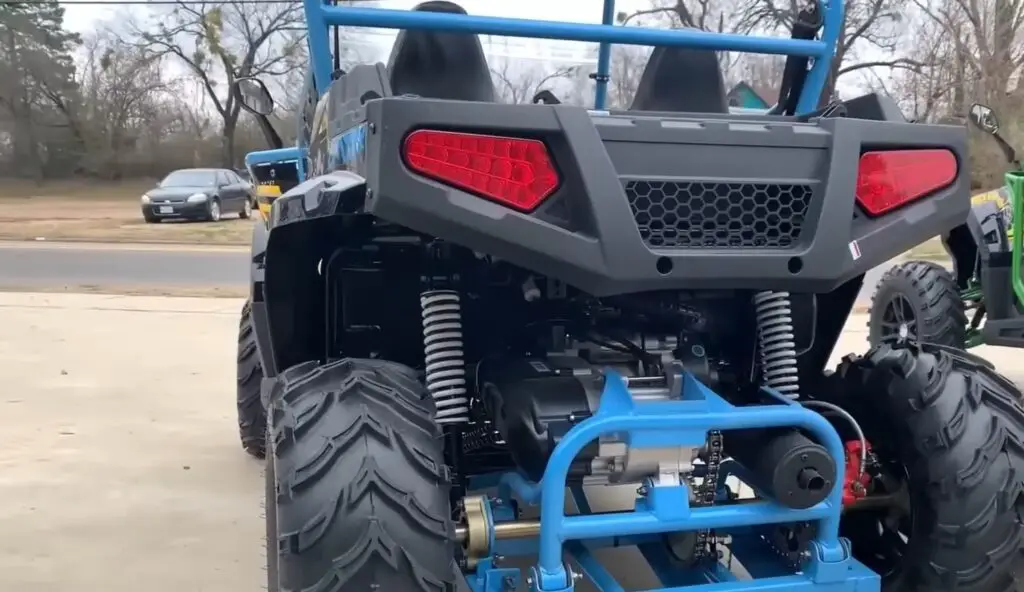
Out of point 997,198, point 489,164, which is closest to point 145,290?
point 997,198

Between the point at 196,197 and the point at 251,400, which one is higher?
the point at 251,400

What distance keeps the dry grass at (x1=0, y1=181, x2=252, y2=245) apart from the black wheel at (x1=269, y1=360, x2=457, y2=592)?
54.3 feet

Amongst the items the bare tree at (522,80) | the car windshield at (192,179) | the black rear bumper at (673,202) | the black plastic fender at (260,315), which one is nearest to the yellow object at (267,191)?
the black plastic fender at (260,315)

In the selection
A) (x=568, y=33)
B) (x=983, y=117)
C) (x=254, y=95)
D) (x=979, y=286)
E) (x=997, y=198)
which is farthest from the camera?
(x=979, y=286)

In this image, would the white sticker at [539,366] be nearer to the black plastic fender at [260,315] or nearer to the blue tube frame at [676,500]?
the blue tube frame at [676,500]

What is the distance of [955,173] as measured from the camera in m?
2.34

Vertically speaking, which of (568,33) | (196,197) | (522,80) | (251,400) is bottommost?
(196,197)

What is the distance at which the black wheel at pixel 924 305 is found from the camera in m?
A: 5.95

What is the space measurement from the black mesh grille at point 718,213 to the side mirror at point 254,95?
97.6 inches

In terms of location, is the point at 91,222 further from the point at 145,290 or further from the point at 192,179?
the point at 145,290

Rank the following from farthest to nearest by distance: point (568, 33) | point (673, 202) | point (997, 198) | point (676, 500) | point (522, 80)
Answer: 1. point (997, 198)
2. point (522, 80)
3. point (568, 33)
4. point (676, 500)
5. point (673, 202)

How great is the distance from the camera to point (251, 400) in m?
4.70

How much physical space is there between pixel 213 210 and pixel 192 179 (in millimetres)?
1049

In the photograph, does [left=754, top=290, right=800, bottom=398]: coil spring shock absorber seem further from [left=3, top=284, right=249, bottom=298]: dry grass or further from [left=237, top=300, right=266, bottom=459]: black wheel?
[left=3, top=284, right=249, bottom=298]: dry grass
